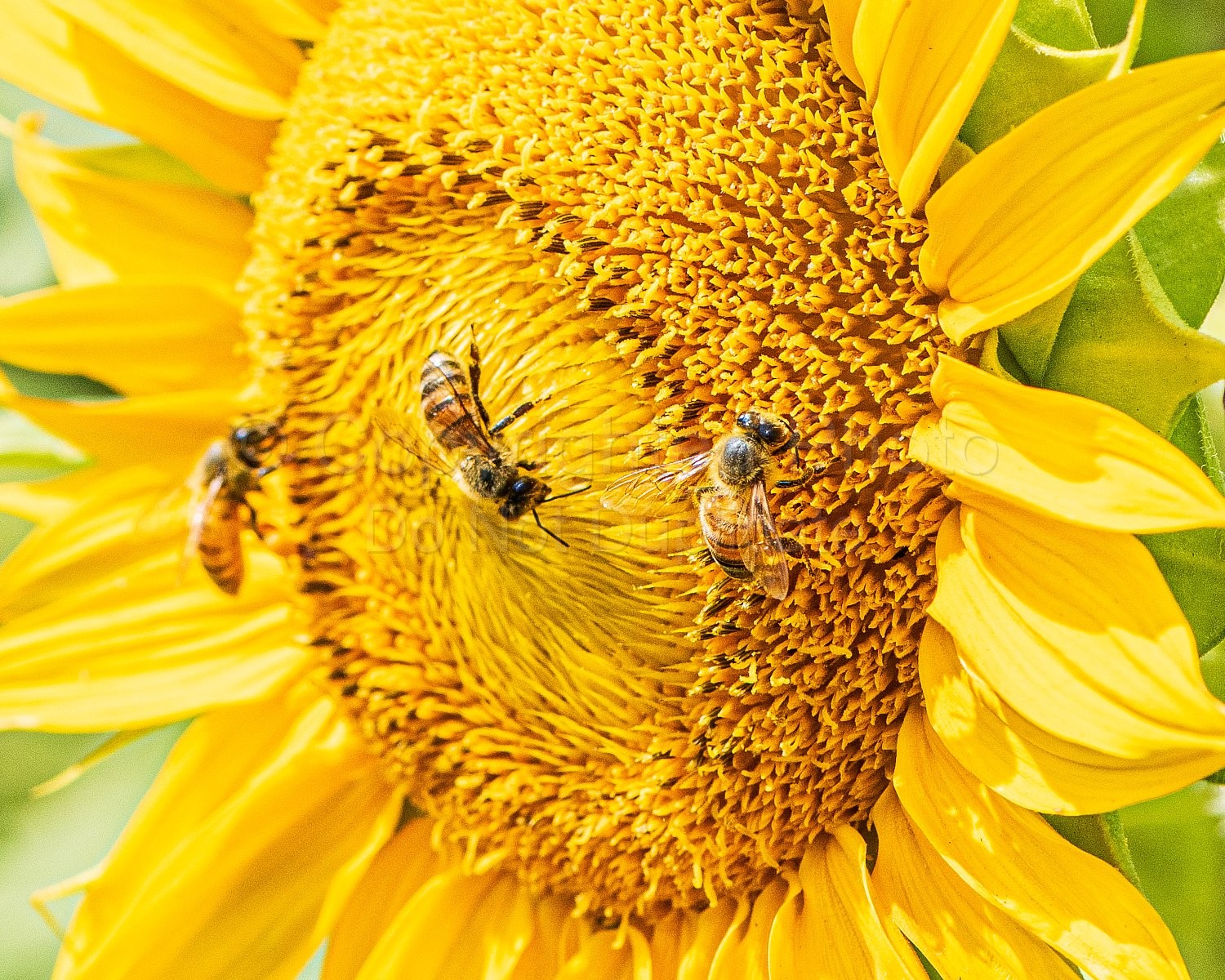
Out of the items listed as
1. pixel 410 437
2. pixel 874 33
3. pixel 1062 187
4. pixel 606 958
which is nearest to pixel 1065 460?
pixel 1062 187

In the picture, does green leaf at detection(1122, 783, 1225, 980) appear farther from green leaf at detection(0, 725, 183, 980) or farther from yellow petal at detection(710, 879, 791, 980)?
green leaf at detection(0, 725, 183, 980)

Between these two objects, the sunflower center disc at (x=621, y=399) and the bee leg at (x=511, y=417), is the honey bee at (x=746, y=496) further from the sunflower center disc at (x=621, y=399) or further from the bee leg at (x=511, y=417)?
the bee leg at (x=511, y=417)

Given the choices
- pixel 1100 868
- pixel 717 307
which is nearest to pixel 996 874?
pixel 1100 868

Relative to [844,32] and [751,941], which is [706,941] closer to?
[751,941]

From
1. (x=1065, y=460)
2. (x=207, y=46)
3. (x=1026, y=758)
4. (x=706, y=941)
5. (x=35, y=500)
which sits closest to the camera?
(x=1065, y=460)

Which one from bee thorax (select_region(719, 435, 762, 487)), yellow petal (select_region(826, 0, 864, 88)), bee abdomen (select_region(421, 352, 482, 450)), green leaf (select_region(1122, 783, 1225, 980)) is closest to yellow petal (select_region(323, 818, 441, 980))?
bee abdomen (select_region(421, 352, 482, 450))

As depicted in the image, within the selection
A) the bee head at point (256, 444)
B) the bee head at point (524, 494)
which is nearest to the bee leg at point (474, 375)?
the bee head at point (524, 494)

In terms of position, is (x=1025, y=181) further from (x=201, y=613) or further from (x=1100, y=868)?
(x=201, y=613)
